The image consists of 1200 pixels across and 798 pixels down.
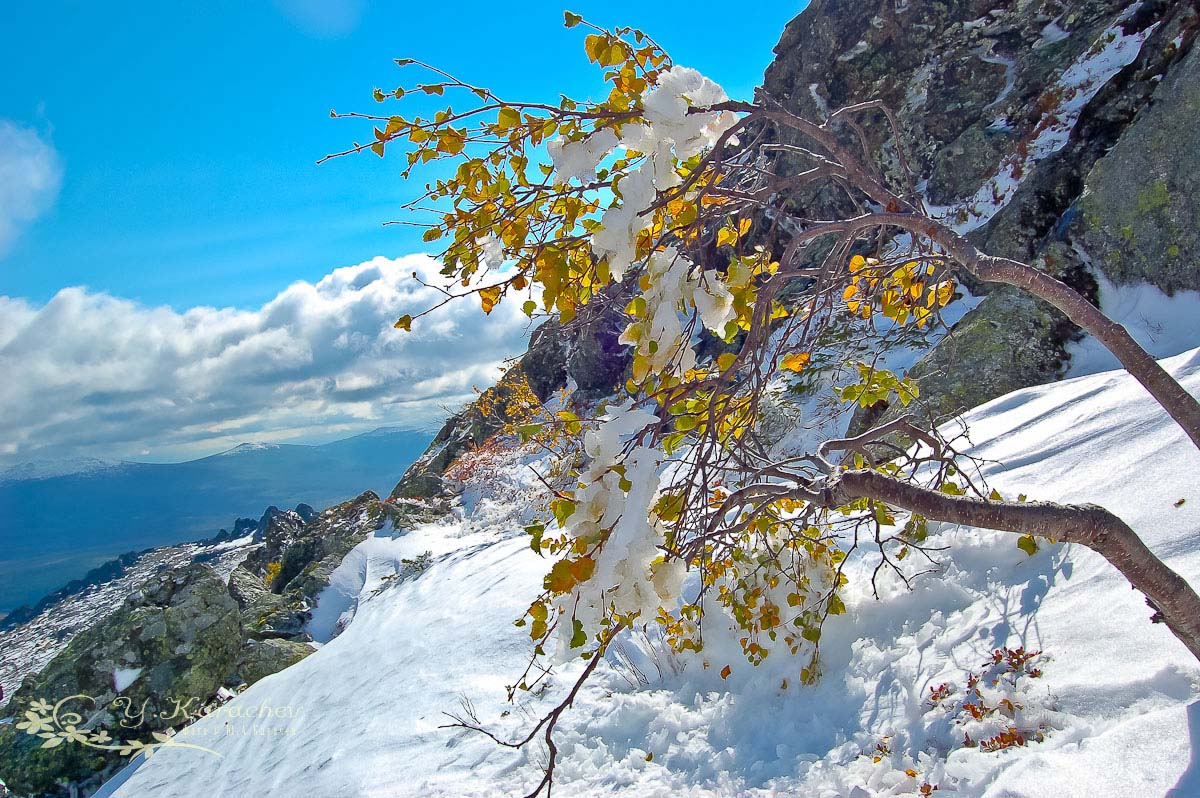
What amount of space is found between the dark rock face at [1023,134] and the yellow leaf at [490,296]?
1.29 metres

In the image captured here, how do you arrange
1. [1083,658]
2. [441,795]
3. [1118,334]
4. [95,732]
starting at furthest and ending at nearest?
[95,732] → [441,795] → [1083,658] → [1118,334]

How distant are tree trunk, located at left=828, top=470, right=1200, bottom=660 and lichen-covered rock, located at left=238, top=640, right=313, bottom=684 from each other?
8.83 metres

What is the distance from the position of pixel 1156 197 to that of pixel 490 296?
7818 millimetres

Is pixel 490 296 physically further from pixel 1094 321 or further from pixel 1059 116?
pixel 1059 116

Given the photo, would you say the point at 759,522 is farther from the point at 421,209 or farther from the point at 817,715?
the point at 421,209

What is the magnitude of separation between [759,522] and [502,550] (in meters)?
6.36

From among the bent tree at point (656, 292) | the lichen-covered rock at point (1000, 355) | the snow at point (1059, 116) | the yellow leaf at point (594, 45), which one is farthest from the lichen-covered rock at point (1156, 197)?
the yellow leaf at point (594, 45)

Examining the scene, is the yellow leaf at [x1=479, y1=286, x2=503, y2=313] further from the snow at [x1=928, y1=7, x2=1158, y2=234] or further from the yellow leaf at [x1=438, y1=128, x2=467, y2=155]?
the snow at [x1=928, y1=7, x2=1158, y2=234]

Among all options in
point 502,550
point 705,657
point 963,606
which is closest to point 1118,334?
point 963,606

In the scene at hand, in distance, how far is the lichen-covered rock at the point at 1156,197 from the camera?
5910 millimetres

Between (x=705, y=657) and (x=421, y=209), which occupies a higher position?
(x=421, y=209)

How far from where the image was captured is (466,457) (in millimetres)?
15656

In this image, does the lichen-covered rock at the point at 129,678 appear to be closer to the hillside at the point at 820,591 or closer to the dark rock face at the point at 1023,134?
the hillside at the point at 820,591

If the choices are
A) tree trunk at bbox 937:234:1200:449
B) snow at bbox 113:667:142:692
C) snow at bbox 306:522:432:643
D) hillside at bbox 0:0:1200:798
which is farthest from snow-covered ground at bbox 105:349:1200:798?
snow at bbox 306:522:432:643
